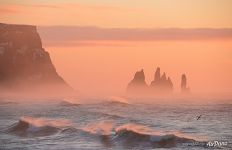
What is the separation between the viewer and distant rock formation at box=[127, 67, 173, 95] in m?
179

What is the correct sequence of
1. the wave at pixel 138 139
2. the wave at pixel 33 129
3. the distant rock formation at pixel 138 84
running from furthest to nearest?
the distant rock formation at pixel 138 84, the wave at pixel 33 129, the wave at pixel 138 139

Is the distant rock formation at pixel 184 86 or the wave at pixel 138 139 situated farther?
the distant rock formation at pixel 184 86

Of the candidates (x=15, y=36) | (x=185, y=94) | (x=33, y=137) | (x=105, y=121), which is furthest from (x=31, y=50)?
(x=33, y=137)

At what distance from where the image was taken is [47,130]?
42812 mm

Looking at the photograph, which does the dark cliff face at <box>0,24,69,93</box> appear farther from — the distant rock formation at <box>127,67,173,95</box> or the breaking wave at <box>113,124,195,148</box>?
the breaking wave at <box>113,124,195,148</box>

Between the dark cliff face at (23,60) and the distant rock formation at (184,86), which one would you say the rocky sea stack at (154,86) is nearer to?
the distant rock formation at (184,86)

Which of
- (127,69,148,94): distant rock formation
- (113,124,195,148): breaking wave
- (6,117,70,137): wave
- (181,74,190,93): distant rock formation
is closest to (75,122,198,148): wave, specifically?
(113,124,195,148): breaking wave

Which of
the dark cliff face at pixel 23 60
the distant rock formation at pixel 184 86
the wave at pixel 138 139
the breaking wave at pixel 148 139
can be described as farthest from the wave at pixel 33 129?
the distant rock formation at pixel 184 86

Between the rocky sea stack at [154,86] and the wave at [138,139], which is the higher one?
the rocky sea stack at [154,86]

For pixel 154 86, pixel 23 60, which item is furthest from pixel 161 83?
pixel 23 60

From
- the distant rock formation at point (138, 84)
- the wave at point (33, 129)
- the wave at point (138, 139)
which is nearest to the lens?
the wave at point (138, 139)

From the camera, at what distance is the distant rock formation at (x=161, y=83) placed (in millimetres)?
179500

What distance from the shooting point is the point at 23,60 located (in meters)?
158

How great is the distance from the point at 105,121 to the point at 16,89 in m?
100
